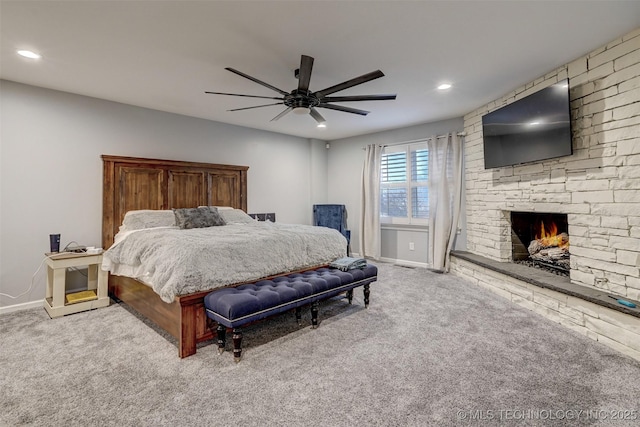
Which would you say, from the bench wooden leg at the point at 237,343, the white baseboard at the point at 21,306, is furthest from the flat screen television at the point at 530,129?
the white baseboard at the point at 21,306

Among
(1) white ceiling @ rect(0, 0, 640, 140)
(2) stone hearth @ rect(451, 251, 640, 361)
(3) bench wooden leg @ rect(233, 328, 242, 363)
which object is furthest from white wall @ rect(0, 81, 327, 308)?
(2) stone hearth @ rect(451, 251, 640, 361)

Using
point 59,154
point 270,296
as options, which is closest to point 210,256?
point 270,296

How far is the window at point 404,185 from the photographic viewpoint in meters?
5.47

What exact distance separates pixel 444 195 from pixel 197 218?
386 centimetres

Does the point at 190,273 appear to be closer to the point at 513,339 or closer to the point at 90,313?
the point at 90,313

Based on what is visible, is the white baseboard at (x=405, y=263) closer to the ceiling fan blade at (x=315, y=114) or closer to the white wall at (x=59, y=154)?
the ceiling fan blade at (x=315, y=114)

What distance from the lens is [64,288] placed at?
3287 millimetres

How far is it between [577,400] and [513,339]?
83 centimetres

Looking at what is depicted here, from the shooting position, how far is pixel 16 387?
198 centimetres

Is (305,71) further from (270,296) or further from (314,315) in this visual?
(314,315)

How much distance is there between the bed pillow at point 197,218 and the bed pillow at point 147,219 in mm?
109

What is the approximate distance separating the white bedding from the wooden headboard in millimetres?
527

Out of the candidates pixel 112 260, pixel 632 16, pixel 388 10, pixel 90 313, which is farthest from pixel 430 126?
pixel 90 313

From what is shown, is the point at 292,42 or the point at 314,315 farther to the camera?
the point at 314,315
